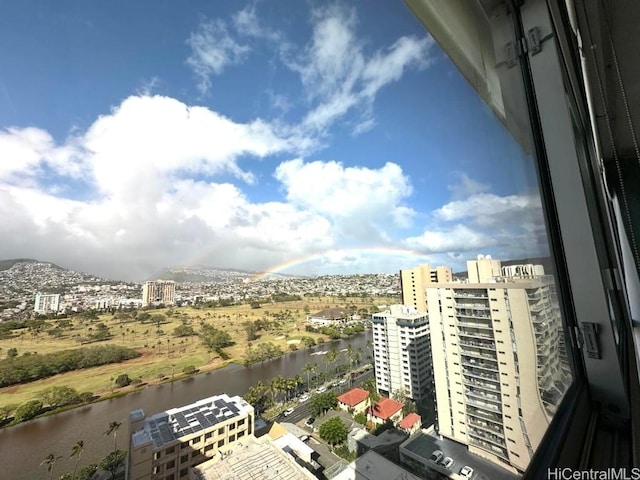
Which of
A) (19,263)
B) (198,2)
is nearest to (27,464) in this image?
(19,263)

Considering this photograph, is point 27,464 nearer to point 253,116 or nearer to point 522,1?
point 522,1

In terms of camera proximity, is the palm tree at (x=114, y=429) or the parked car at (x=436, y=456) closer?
the parked car at (x=436, y=456)

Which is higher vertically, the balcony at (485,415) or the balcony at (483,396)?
the balcony at (483,396)

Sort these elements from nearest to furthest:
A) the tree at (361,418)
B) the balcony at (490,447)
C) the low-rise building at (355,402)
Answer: the balcony at (490,447) < the tree at (361,418) < the low-rise building at (355,402)

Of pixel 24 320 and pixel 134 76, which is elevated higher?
pixel 134 76

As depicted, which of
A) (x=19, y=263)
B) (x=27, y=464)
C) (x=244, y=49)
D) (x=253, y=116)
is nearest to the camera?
(x=19, y=263)

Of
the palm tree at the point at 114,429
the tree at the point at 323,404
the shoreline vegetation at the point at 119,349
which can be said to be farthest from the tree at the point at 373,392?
the palm tree at the point at 114,429

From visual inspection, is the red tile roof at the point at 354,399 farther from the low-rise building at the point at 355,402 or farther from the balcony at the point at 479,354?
the balcony at the point at 479,354

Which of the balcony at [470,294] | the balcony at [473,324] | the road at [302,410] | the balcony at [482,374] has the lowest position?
the road at [302,410]
